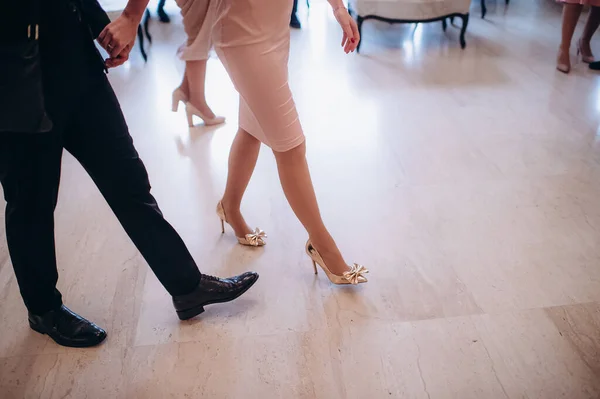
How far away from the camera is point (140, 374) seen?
55.2 inches

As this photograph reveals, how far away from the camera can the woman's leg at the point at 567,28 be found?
3.13 m

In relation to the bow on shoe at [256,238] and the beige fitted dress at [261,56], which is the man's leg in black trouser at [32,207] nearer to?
the beige fitted dress at [261,56]

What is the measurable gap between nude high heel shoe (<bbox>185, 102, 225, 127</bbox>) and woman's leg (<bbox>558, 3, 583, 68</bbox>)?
204 centimetres

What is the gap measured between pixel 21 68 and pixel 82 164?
11.5 inches

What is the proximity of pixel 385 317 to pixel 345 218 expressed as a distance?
511 millimetres

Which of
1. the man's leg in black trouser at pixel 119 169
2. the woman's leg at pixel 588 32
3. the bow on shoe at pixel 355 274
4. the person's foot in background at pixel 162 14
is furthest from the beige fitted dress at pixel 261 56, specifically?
the person's foot in background at pixel 162 14

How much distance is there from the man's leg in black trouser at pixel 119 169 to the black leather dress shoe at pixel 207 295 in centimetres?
11

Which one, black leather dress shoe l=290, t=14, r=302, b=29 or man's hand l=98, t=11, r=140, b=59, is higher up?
man's hand l=98, t=11, r=140, b=59

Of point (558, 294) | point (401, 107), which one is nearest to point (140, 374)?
point (558, 294)

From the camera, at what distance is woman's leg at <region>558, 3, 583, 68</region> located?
3131 millimetres

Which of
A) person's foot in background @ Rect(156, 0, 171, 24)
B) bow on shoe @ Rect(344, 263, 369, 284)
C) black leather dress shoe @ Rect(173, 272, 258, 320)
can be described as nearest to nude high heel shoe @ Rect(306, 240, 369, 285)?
bow on shoe @ Rect(344, 263, 369, 284)

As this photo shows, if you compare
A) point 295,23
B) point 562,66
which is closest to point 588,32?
point 562,66

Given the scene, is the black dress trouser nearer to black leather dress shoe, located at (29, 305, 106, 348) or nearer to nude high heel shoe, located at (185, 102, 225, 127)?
black leather dress shoe, located at (29, 305, 106, 348)

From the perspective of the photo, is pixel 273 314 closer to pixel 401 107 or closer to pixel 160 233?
pixel 160 233
